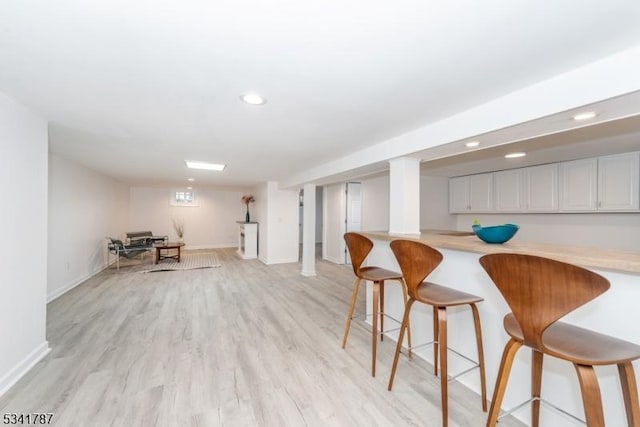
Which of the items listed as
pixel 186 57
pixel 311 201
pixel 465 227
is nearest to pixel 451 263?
pixel 186 57

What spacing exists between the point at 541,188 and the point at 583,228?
0.82 m

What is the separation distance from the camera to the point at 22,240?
6.81ft

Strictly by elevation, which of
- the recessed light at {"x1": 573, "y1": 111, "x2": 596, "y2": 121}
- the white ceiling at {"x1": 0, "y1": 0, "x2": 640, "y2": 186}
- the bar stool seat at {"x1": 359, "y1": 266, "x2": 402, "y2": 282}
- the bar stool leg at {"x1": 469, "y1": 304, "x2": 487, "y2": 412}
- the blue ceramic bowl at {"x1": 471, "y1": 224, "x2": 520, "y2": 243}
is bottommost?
the bar stool leg at {"x1": 469, "y1": 304, "x2": 487, "y2": 412}

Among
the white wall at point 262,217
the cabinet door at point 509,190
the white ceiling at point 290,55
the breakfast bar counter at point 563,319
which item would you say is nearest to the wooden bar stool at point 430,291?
the breakfast bar counter at point 563,319

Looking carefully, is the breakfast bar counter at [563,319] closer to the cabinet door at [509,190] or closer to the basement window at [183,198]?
the cabinet door at [509,190]

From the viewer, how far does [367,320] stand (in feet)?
10.5

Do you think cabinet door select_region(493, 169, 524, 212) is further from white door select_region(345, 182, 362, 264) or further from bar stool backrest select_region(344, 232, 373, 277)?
bar stool backrest select_region(344, 232, 373, 277)

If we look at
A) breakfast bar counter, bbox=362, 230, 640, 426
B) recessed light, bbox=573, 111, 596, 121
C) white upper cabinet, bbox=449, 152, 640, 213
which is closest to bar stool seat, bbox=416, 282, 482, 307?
breakfast bar counter, bbox=362, 230, 640, 426

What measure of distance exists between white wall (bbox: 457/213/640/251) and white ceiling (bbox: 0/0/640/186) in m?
3.71

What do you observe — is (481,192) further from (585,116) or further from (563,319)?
(563,319)

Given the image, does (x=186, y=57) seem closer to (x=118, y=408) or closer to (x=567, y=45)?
(x=567, y=45)

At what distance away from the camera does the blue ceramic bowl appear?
1847 millimetres

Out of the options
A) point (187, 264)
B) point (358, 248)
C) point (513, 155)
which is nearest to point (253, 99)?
point (358, 248)

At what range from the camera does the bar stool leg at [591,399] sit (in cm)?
98
